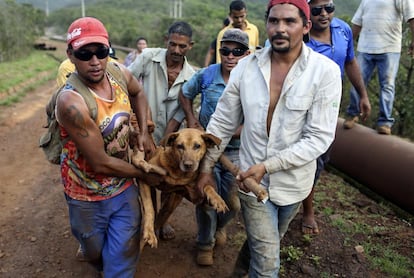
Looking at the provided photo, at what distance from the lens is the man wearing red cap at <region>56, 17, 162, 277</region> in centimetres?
296

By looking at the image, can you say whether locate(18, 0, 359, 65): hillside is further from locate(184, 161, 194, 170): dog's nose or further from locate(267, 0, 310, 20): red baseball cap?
locate(184, 161, 194, 170): dog's nose

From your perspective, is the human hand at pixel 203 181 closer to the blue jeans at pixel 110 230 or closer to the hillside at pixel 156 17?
the blue jeans at pixel 110 230

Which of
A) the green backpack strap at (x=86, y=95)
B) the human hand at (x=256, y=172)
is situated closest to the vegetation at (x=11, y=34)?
the green backpack strap at (x=86, y=95)

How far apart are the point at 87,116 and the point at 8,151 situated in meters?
6.30

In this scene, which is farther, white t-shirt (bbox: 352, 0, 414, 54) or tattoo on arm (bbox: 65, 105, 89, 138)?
white t-shirt (bbox: 352, 0, 414, 54)

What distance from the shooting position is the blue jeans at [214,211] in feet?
13.4

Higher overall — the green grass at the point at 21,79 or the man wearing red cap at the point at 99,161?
the man wearing red cap at the point at 99,161

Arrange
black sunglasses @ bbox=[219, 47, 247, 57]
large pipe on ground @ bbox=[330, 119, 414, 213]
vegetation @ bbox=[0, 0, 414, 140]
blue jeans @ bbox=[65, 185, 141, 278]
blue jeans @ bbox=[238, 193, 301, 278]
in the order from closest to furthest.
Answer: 1. blue jeans @ bbox=[238, 193, 301, 278]
2. blue jeans @ bbox=[65, 185, 141, 278]
3. black sunglasses @ bbox=[219, 47, 247, 57]
4. large pipe on ground @ bbox=[330, 119, 414, 213]
5. vegetation @ bbox=[0, 0, 414, 140]

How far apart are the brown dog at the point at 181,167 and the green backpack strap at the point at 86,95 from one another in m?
0.73

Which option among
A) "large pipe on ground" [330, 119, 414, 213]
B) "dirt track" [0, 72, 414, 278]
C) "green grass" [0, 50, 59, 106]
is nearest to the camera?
"dirt track" [0, 72, 414, 278]

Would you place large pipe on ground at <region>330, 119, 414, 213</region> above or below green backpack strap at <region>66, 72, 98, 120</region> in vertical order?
below

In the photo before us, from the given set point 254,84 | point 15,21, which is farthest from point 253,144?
point 15,21

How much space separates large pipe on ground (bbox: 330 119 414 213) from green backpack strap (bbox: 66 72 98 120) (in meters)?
3.81

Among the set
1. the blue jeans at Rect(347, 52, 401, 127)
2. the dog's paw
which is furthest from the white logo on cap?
the blue jeans at Rect(347, 52, 401, 127)
